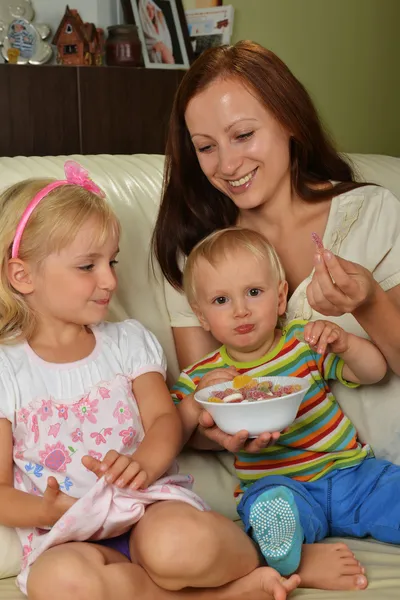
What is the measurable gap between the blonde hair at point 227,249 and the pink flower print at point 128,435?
1.20ft

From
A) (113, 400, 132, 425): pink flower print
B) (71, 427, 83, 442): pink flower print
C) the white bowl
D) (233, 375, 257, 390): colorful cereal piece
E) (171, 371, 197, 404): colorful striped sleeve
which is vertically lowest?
(171, 371, 197, 404): colorful striped sleeve

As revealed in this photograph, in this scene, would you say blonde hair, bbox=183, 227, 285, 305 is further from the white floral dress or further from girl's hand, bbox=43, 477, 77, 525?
girl's hand, bbox=43, 477, 77, 525

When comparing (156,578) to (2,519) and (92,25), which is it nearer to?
(2,519)

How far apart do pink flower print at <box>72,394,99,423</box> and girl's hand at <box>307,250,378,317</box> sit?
1.54 ft

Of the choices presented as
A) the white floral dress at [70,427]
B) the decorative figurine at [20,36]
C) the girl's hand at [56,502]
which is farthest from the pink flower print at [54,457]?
the decorative figurine at [20,36]

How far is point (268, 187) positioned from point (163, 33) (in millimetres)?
3043

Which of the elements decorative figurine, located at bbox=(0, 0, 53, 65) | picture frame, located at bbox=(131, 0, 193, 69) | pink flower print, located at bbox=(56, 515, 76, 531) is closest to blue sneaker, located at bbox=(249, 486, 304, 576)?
pink flower print, located at bbox=(56, 515, 76, 531)

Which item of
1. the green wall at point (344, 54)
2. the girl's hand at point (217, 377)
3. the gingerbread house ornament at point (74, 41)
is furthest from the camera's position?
the green wall at point (344, 54)

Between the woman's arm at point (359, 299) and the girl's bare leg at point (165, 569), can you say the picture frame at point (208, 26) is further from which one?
the girl's bare leg at point (165, 569)

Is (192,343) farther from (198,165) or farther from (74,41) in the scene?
(74,41)

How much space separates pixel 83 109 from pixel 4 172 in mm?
2311

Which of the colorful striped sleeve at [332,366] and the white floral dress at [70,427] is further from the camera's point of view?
the colorful striped sleeve at [332,366]

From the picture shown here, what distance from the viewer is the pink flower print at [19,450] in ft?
5.65

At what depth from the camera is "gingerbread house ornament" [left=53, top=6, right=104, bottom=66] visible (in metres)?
4.36
